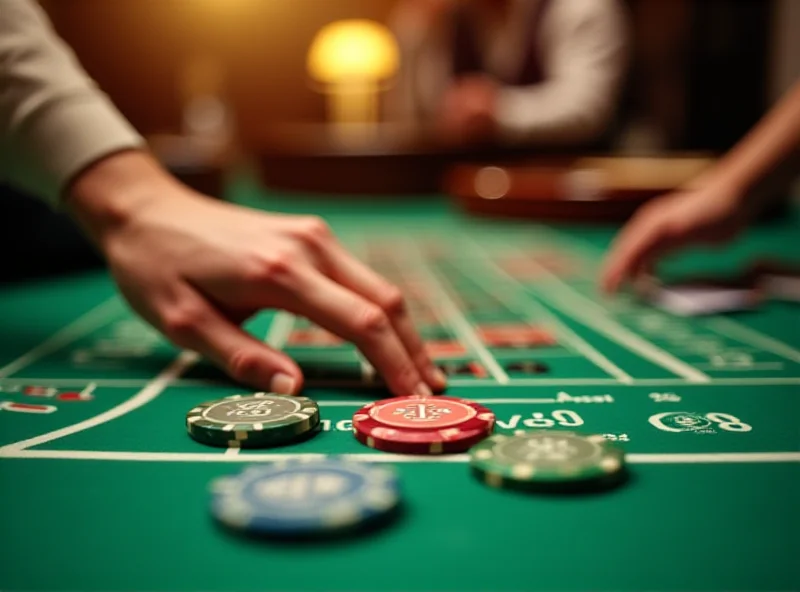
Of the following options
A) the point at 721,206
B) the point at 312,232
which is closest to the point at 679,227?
the point at 721,206

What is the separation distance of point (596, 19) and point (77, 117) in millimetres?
5057

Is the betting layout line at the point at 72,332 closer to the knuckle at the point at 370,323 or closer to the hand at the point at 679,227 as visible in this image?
the knuckle at the point at 370,323

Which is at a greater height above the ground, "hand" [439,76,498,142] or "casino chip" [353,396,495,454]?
"hand" [439,76,498,142]

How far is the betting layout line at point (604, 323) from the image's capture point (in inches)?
55.6

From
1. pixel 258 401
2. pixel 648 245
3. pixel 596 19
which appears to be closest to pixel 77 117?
pixel 258 401

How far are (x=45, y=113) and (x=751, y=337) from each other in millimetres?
1416

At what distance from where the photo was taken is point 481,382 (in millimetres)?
1337

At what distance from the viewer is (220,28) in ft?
30.1

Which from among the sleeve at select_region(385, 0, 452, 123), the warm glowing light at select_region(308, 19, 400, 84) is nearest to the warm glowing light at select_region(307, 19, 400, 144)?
the warm glowing light at select_region(308, 19, 400, 84)

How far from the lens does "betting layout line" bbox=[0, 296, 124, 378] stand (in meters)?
1.46

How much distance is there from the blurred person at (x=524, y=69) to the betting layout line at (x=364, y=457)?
144 inches

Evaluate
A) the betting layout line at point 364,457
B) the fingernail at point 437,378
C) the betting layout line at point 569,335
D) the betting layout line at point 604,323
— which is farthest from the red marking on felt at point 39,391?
the betting layout line at point 604,323

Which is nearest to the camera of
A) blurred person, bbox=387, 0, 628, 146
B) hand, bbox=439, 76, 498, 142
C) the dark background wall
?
hand, bbox=439, 76, 498, 142

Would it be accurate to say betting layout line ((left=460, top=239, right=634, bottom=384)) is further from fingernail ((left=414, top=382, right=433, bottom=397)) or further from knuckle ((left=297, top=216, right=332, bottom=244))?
knuckle ((left=297, top=216, right=332, bottom=244))
